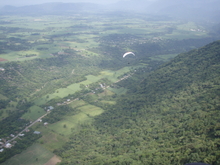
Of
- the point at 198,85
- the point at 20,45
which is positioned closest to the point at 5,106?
the point at 198,85

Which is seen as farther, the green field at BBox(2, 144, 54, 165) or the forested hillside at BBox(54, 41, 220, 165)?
the green field at BBox(2, 144, 54, 165)

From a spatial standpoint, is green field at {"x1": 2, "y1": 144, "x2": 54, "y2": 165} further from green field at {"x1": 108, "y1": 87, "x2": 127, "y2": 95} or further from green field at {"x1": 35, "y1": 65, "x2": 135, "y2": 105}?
green field at {"x1": 108, "y1": 87, "x2": 127, "y2": 95}

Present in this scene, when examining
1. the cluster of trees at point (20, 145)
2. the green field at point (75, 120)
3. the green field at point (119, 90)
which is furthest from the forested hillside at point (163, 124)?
the cluster of trees at point (20, 145)

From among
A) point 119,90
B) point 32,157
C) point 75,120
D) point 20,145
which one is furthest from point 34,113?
point 119,90

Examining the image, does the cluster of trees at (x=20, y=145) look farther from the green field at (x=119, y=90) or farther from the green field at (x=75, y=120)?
the green field at (x=119, y=90)

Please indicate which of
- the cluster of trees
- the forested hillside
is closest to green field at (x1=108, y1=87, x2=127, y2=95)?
the forested hillside

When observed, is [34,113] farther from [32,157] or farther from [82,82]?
[82,82]

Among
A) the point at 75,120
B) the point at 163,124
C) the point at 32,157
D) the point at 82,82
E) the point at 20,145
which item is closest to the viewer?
the point at 32,157
